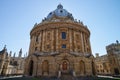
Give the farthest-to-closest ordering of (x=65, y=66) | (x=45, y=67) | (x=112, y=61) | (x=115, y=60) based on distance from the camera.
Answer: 1. (x=112, y=61)
2. (x=115, y=60)
3. (x=45, y=67)
4. (x=65, y=66)

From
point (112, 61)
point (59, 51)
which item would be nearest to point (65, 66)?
point (59, 51)

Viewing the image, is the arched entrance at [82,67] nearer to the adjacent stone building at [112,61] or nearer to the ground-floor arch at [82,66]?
the ground-floor arch at [82,66]

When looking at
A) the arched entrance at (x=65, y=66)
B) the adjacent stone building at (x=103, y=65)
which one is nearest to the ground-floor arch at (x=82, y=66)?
the arched entrance at (x=65, y=66)

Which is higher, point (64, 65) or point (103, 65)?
point (64, 65)

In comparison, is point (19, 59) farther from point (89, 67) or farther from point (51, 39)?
point (89, 67)

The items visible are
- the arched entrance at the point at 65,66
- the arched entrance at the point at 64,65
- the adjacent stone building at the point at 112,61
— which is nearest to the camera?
the arched entrance at the point at 65,66

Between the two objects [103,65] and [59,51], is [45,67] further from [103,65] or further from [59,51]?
[103,65]

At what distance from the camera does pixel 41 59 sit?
83.9ft

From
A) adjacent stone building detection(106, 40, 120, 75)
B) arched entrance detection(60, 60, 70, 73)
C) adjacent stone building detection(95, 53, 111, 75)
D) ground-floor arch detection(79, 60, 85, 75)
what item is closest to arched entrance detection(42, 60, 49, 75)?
arched entrance detection(60, 60, 70, 73)

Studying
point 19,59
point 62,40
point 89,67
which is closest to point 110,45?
point 89,67

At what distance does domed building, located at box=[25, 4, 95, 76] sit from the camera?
24.9 meters

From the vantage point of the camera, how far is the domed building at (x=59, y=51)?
2494cm

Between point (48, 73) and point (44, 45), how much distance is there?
318 inches

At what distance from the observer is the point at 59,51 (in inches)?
1052
